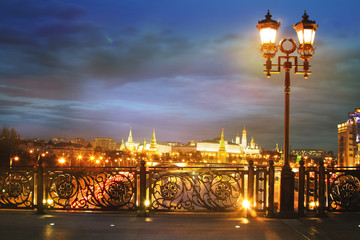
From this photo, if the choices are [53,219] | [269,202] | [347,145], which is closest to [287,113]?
[269,202]

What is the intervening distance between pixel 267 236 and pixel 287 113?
3.48m

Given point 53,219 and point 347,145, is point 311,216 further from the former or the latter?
point 347,145

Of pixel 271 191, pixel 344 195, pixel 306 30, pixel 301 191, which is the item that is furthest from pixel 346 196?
pixel 306 30

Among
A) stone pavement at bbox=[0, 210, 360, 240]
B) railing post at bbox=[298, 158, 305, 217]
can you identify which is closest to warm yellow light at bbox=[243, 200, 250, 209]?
stone pavement at bbox=[0, 210, 360, 240]

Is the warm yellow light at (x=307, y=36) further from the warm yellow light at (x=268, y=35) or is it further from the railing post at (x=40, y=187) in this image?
the railing post at (x=40, y=187)

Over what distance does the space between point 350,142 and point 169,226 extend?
106 m

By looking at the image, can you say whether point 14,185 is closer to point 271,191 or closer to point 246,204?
point 246,204

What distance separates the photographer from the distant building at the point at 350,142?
9750cm

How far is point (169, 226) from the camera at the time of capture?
24.4 feet

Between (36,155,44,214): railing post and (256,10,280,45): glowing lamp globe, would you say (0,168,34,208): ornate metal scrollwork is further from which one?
(256,10,280,45): glowing lamp globe

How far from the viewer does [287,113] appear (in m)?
8.88

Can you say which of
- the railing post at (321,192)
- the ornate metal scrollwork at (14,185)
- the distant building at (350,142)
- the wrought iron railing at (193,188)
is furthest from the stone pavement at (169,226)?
the distant building at (350,142)

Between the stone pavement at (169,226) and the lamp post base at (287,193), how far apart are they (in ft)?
0.98

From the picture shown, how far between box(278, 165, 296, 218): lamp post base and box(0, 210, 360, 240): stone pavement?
30 cm
